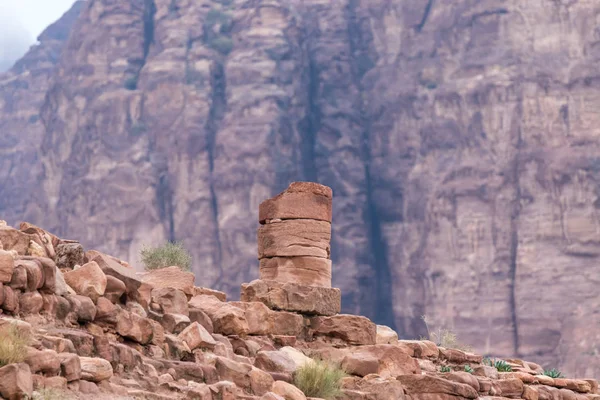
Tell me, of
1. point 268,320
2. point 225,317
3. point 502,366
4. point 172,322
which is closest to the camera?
point 172,322

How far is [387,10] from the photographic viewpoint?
98250 millimetres

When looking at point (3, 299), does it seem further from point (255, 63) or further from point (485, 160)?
point (255, 63)

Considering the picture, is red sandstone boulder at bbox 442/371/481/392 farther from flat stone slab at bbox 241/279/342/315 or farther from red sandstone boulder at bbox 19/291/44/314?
red sandstone boulder at bbox 19/291/44/314

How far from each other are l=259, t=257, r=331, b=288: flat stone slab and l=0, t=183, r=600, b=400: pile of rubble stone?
0.05ft

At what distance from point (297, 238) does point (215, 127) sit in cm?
7643

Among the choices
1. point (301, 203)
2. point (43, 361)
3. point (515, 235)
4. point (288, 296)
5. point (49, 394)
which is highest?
point (515, 235)

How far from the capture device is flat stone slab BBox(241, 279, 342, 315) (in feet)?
56.7

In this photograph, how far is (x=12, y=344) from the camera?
33.8 ft

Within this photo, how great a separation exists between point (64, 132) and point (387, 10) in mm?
30928

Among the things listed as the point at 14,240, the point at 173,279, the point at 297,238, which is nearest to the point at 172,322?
the point at 173,279

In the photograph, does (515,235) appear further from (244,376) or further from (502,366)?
(244,376)

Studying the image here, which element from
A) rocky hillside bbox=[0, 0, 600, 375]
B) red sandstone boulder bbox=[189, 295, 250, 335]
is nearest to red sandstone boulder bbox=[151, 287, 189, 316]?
red sandstone boulder bbox=[189, 295, 250, 335]

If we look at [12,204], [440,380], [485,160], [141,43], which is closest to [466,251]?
[485,160]

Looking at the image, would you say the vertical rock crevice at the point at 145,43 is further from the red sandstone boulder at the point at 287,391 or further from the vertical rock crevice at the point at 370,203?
the red sandstone boulder at the point at 287,391
